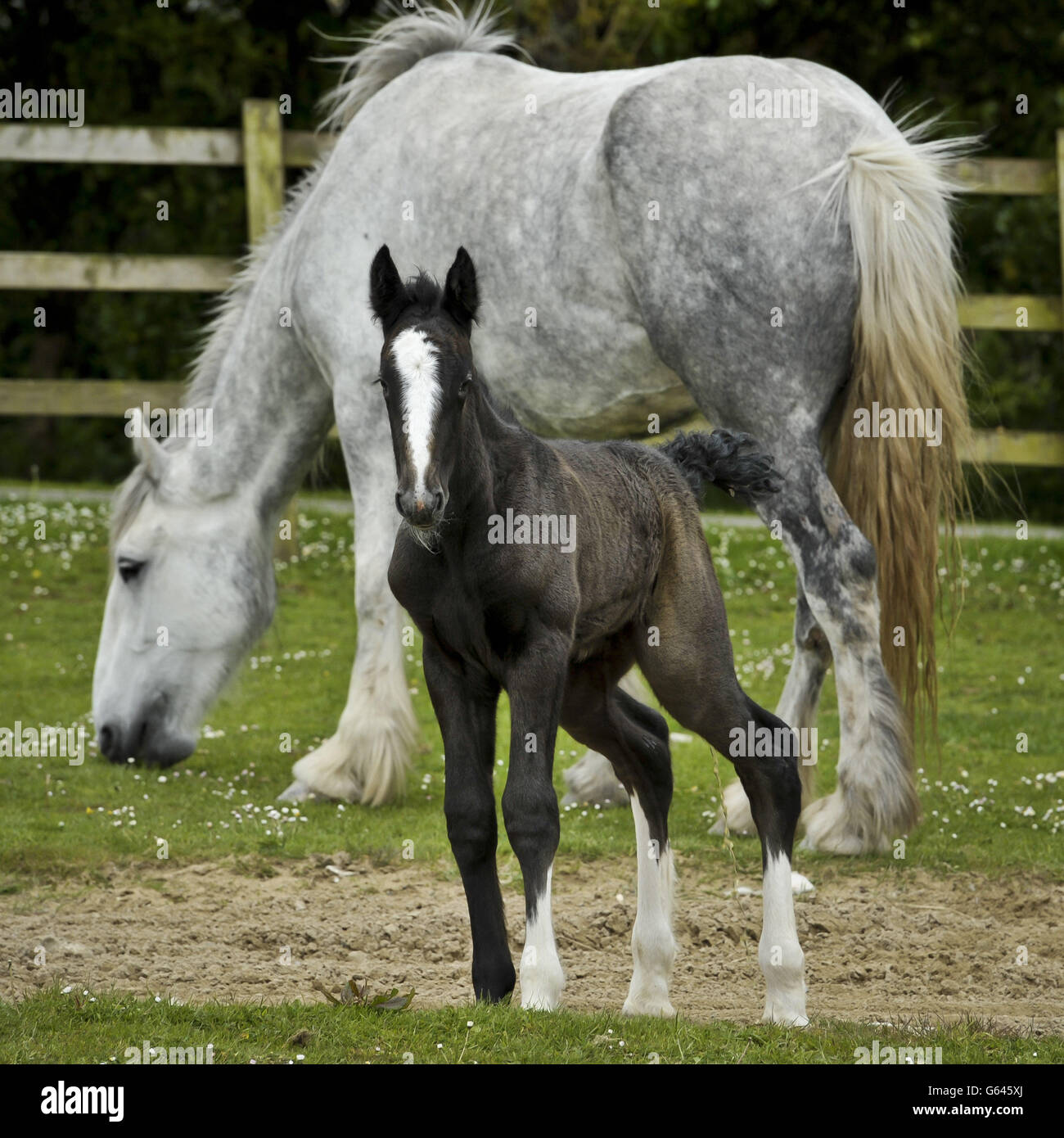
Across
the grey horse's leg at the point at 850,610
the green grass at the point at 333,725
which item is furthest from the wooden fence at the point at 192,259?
the grey horse's leg at the point at 850,610

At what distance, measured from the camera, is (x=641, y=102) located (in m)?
6.66

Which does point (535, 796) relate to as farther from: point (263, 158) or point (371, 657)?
point (263, 158)

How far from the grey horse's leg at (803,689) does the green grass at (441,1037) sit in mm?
2438

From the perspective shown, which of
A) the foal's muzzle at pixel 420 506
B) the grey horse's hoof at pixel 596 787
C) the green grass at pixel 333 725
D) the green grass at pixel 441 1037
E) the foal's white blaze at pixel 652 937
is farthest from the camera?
the grey horse's hoof at pixel 596 787

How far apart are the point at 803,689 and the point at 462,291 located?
3.31 m

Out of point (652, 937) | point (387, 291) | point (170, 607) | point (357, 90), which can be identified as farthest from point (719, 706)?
point (357, 90)

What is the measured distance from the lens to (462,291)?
431cm

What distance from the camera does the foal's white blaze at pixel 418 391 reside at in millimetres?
3986

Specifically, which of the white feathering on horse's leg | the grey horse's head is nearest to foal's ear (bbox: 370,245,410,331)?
the white feathering on horse's leg

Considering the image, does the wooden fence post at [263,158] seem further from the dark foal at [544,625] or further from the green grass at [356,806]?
the dark foal at [544,625]

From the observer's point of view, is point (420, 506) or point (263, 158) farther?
point (263, 158)

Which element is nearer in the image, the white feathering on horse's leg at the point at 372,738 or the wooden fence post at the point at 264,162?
the white feathering on horse's leg at the point at 372,738

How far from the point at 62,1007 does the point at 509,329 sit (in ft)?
11.7
